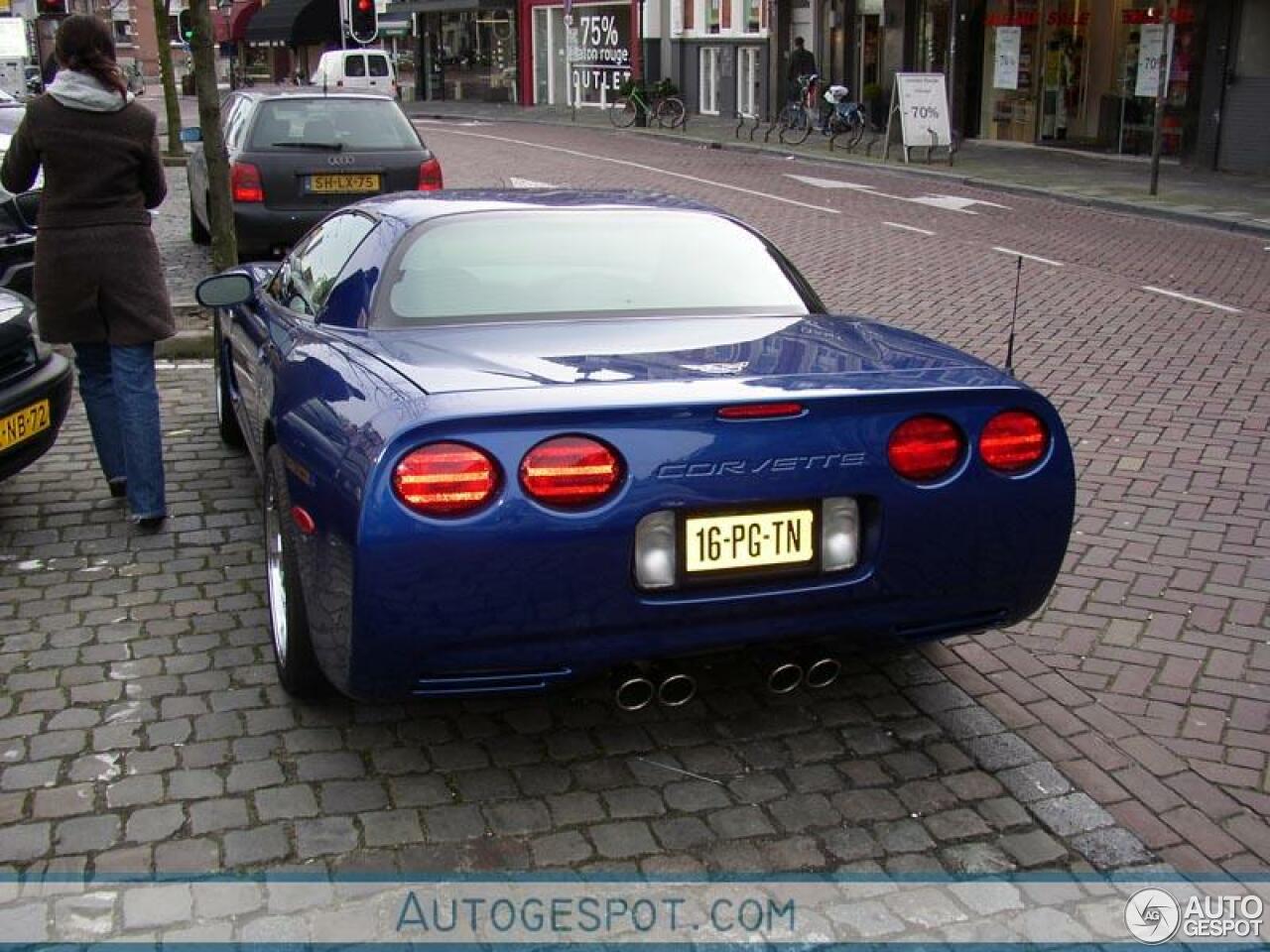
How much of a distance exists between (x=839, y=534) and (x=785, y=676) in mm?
427

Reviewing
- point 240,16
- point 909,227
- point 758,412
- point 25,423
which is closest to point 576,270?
point 758,412

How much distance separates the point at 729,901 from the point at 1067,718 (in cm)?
136

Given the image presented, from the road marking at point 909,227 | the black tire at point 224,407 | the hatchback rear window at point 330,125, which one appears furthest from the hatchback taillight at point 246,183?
the road marking at point 909,227

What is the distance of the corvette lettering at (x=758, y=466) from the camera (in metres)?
3.35

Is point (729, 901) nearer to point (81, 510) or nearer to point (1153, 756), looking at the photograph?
point (1153, 756)

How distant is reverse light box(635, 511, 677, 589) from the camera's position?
3391mm

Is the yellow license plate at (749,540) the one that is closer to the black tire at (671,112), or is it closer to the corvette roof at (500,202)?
the corvette roof at (500,202)

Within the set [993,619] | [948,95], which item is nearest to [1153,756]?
[993,619]

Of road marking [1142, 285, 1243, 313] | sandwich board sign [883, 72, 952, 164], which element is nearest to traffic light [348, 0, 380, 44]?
sandwich board sign [883, 72, 952, 164]

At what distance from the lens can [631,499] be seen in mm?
3330

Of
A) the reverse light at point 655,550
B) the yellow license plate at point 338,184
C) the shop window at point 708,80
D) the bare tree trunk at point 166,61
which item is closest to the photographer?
the reverse light at point 655,550

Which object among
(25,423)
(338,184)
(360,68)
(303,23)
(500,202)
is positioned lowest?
(25,423)

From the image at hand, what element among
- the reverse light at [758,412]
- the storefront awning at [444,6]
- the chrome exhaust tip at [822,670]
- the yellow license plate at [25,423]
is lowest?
the chrome exhaust tip at [822,670]

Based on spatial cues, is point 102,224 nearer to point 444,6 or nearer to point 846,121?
point 846,121
